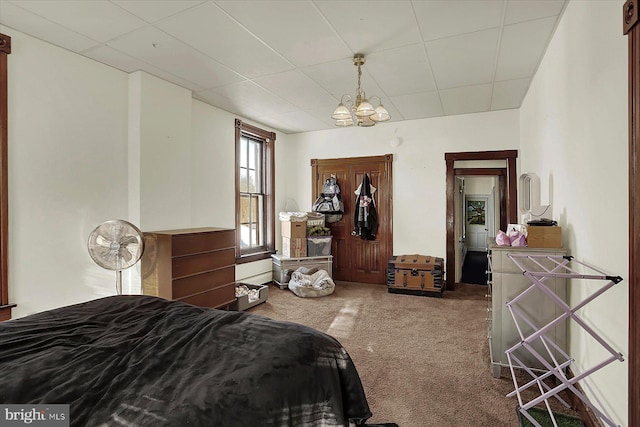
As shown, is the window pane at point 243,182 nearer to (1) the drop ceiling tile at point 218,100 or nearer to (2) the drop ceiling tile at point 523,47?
(1) the drop ceiling tile at point 218,100

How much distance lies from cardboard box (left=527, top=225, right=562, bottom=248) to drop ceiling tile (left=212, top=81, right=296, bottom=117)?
3.02 m

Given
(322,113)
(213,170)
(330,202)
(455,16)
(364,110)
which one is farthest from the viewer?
(330,202)

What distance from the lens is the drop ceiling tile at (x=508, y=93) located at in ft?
11.5

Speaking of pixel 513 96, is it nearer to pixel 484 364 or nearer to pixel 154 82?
pixel 484 364

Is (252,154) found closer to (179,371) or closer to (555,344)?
(179,371)

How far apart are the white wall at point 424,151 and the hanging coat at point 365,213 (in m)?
0.34

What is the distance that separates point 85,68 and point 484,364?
4.22 m

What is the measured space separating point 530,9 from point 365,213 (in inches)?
130

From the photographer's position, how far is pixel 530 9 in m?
2.22

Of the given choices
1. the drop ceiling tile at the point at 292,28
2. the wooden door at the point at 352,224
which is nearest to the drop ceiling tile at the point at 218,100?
the drop ceiling tile at the point at 292,28

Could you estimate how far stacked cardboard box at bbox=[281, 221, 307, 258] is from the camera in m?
4.96

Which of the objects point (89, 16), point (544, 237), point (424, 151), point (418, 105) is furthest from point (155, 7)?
point (424, 151)

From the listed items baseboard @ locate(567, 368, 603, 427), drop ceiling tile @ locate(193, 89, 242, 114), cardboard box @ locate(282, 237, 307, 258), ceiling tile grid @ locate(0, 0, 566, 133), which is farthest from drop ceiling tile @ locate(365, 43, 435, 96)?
baseboard @ locate(567, 368, 603, 427)

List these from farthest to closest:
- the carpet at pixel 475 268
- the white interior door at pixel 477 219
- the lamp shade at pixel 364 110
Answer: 1. the white interior door at pixel 477 219
2. the carpet at pixel 475 268
3. the lamp shade at pixel 364 110
